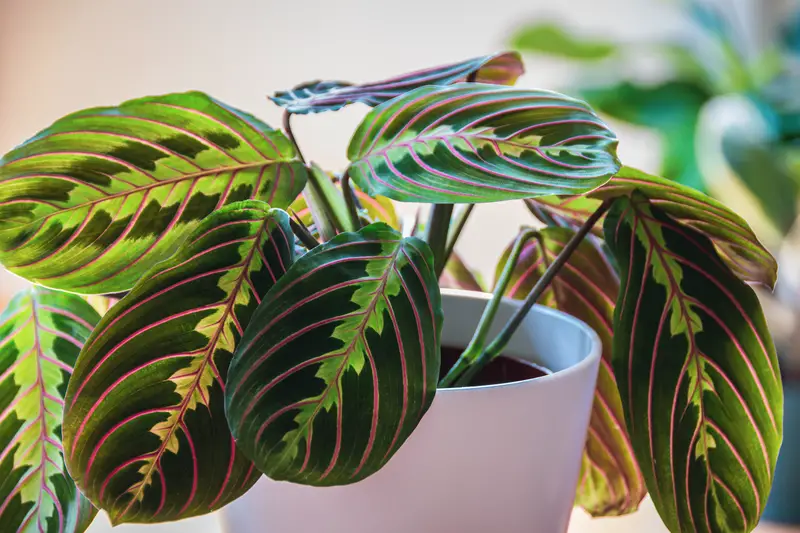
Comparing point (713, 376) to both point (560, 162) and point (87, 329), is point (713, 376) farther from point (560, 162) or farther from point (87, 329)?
point (87, 329)

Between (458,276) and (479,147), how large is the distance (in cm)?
32

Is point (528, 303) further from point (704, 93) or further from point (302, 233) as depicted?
point (704, 93)

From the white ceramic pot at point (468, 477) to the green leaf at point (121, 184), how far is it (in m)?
0.14

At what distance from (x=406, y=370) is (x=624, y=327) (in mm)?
153

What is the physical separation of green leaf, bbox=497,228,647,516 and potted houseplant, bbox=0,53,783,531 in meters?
0.08

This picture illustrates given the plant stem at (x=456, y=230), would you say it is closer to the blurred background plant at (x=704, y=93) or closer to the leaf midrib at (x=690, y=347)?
the leaf midrib at (x=690, y=347)

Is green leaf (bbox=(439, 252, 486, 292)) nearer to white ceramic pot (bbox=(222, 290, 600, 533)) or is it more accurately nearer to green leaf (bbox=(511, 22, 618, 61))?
white ceramic pot (bbox=(222, 290, 600, 533))

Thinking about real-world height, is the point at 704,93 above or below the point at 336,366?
below

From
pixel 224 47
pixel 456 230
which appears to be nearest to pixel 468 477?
pixel 456 230

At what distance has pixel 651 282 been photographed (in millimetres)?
426

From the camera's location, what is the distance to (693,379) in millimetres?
411

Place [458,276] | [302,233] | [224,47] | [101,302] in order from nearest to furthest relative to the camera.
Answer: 1. [302,233]
2. [101,302]
3. [458,276]
4. [224,47]

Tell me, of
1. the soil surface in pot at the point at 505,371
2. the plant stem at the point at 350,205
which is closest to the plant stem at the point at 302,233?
the plant stem at the point at 350,205

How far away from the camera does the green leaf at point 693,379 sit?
0.40 m
